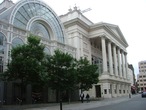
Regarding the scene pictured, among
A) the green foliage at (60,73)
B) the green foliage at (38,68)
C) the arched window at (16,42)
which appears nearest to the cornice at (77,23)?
the arched window at (16,42)

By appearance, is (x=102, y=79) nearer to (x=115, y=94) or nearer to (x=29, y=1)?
(x=115, y=94)

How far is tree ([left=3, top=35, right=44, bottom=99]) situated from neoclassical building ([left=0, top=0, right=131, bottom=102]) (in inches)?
168

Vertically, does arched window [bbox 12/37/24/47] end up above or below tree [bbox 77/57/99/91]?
above

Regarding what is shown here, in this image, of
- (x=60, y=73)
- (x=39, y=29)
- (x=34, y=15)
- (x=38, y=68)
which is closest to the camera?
(x=38, y=68)

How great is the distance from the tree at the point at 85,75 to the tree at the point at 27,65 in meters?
12.3

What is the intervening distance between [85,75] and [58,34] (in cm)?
1271

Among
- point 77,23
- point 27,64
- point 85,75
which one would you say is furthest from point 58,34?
point 27,64

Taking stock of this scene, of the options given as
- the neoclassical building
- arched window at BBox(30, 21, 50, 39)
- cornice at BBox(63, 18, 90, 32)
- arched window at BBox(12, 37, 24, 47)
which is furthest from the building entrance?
arched window at BBox(12, 37, 24, 47)

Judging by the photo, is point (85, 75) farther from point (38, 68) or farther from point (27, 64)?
point (27, 64)

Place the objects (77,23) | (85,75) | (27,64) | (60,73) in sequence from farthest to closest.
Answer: (77,23) → (85,75) → (60,73) → (27,64)

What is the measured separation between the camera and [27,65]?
25.2 metres

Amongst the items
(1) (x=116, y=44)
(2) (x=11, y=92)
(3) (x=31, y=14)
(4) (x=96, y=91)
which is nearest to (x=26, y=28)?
(3) (x=31, y=14)

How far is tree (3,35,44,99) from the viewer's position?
25.4 meters

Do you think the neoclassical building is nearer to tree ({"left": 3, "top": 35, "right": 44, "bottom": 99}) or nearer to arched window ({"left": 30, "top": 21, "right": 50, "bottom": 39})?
arched window ({"left": 30, "top": 21, "right": 50, "bottom": 39})
